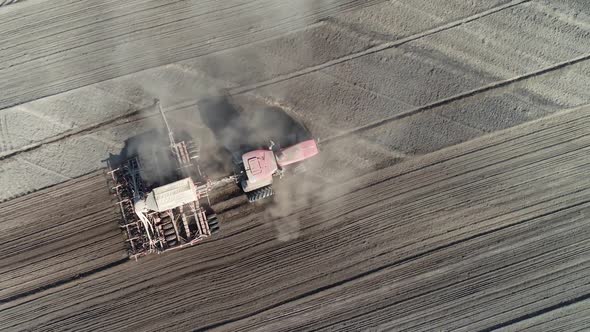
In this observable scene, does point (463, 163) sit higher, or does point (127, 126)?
point (127, 126)

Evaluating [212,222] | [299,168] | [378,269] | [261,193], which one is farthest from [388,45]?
[212,222]

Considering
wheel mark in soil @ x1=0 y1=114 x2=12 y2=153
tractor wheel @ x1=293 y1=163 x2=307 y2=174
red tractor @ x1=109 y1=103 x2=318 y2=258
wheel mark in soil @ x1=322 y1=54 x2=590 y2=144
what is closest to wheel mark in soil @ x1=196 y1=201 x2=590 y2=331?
red tractor @ x1=109 y1=103 x2=318 y2=258

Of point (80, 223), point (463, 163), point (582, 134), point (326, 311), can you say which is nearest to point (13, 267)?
point (80, 223)

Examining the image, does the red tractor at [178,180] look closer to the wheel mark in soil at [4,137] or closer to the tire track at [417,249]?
the tire track at [417,249]

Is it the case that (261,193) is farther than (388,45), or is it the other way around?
(388,45)

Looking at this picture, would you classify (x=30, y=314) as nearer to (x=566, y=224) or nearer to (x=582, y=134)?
(x=566, y=224)

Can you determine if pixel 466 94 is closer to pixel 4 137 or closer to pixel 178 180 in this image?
pixel 178 180

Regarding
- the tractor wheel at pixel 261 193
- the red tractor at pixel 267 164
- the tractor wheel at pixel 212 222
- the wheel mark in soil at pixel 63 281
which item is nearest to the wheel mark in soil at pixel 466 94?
the red tractor at pixel 267 164

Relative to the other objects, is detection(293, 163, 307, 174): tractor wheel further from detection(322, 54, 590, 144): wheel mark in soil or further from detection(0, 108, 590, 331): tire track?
detection(322, 54, 590, 144): wheel mark in soil

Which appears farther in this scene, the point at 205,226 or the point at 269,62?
the point at 269,62

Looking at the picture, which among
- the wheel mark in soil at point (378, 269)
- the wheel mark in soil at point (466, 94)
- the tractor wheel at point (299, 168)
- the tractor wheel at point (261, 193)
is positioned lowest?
the wheel mark in soil at point (378, 269)

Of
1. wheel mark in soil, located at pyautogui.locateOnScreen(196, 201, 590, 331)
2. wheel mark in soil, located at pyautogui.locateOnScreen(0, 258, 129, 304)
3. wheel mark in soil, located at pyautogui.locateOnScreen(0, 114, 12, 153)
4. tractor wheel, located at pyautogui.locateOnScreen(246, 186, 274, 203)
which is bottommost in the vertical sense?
wheel mark in soil, located at pyautogui.locateOnScreen(196, 201, 590, 331)
